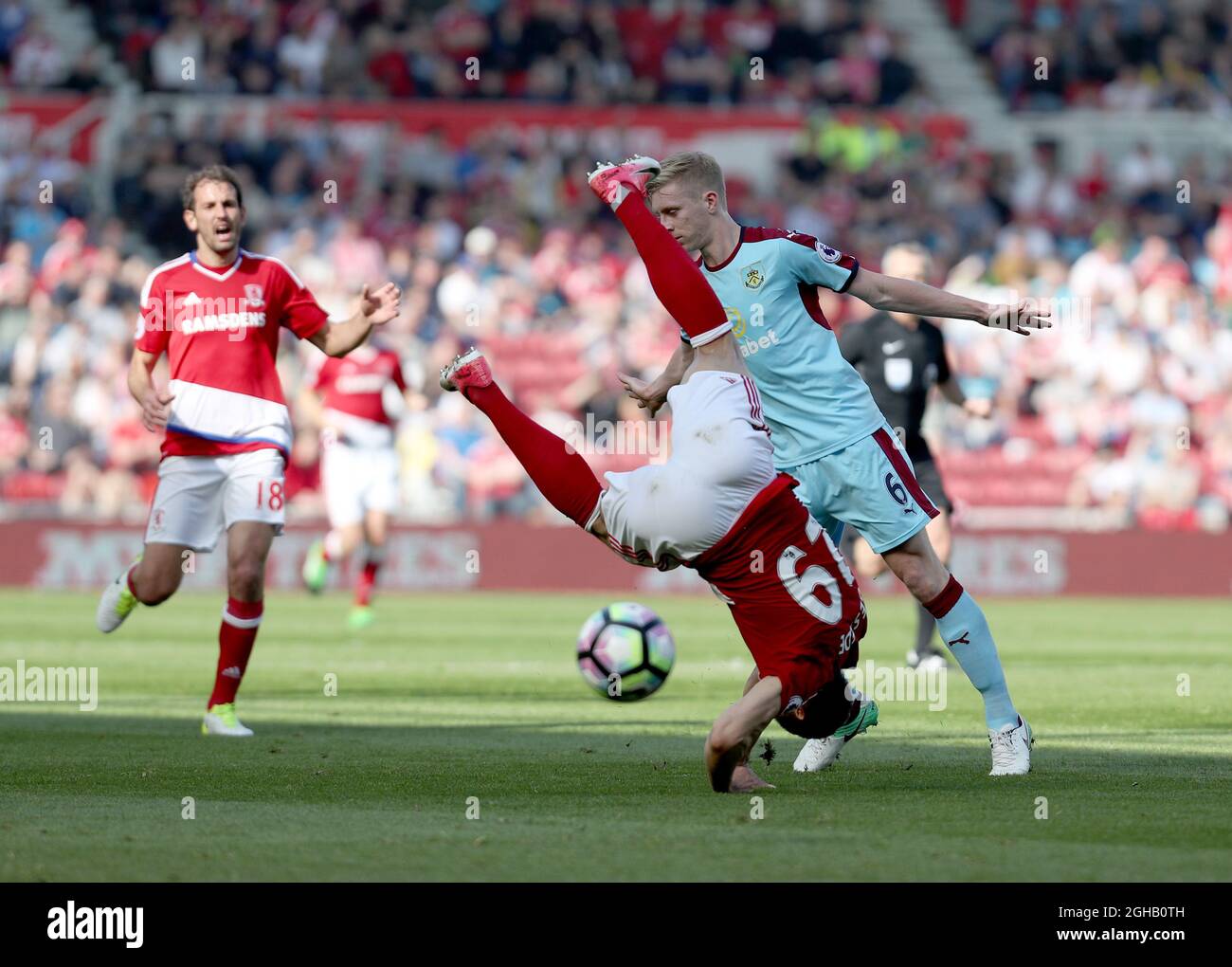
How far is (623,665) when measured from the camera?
444 inches

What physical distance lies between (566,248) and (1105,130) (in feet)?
30.0

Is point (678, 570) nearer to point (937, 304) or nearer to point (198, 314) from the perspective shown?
point (198, 314)

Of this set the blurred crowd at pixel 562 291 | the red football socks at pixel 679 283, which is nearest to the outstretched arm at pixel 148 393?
the red football socks at pixel 679 283

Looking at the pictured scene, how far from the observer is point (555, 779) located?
8.34m

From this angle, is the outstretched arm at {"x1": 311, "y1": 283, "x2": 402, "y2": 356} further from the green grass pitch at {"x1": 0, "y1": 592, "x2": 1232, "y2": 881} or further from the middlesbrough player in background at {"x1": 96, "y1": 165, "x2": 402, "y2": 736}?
the green grass pitch at {"x1": 0, "y1": 592, "x2": 1232, "y2": 881}

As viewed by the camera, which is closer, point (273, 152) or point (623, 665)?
point (623, 665)

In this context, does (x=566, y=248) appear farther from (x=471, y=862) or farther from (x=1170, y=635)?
(x=471, y=862)

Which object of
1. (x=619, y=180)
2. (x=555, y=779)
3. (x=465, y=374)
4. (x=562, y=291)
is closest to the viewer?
(x=619, y=180)

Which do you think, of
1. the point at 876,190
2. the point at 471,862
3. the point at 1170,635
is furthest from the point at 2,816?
the point at 876,190

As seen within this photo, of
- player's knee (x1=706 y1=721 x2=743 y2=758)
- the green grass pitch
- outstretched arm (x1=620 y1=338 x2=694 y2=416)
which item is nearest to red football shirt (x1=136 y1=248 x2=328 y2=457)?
the green grass pitch

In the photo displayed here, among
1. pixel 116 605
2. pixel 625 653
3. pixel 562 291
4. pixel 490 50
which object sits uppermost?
pixel 490 50

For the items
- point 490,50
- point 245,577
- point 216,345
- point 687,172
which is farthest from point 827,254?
point 490,50

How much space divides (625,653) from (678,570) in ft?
42.3

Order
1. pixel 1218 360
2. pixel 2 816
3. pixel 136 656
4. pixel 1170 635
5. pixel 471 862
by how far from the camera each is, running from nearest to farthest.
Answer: pixel 471 862, pixel 2 816, pixel 136 656, pixel 1170 635, pixel 1218 360
